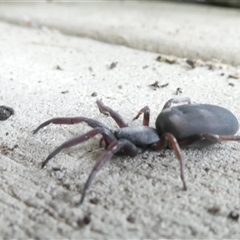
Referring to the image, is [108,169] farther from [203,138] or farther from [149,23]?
[149,23]

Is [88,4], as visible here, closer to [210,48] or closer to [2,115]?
[210,48]

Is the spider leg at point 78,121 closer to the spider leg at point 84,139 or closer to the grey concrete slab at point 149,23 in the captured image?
the spider leg at point 84,139

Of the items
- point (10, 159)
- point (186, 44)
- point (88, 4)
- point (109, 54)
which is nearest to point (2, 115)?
point (10, 159)

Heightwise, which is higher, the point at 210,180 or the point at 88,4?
the point at 210,180

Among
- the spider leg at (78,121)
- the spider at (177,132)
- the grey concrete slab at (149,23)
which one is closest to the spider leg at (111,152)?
the spider at (177,132)

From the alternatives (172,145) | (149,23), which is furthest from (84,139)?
(149,23)

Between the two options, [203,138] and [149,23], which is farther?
[149,23]

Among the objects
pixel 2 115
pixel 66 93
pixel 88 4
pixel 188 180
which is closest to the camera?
pixel 188 180
